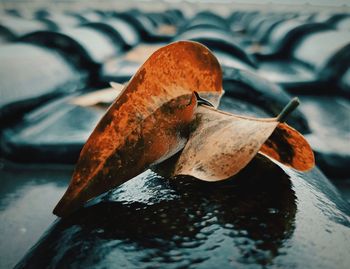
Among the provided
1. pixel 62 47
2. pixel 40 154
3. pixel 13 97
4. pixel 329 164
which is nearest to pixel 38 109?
pixel 13 97

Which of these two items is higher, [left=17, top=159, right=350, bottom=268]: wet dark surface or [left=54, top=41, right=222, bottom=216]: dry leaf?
[left=54, top=41, right=222, bottom=216]: dry leaf

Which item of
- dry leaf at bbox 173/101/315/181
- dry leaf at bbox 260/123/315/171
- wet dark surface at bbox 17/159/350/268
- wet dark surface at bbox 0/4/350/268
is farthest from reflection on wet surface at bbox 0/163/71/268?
dry leaf at bbox 260/123/315/171

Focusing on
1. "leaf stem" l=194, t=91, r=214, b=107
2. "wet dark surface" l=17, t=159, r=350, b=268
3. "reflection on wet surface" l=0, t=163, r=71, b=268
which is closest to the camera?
"wet dark surface" l=17, t=159, r=350, b=268

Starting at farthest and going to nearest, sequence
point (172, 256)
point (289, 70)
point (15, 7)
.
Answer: point (15, 7)
point (289, 70)
point (172, 256)

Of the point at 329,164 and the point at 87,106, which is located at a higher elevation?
the point at 87,106

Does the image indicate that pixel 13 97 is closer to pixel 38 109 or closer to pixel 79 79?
pixel 38 109

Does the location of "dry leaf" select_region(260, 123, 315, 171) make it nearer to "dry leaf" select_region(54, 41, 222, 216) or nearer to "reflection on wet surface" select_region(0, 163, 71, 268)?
"dry leaf" select_region(54, 41, 222, 216)

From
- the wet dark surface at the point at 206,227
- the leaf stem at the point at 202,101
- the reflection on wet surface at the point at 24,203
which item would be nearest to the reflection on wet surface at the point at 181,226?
the wet dark surface at the point at 206,227
